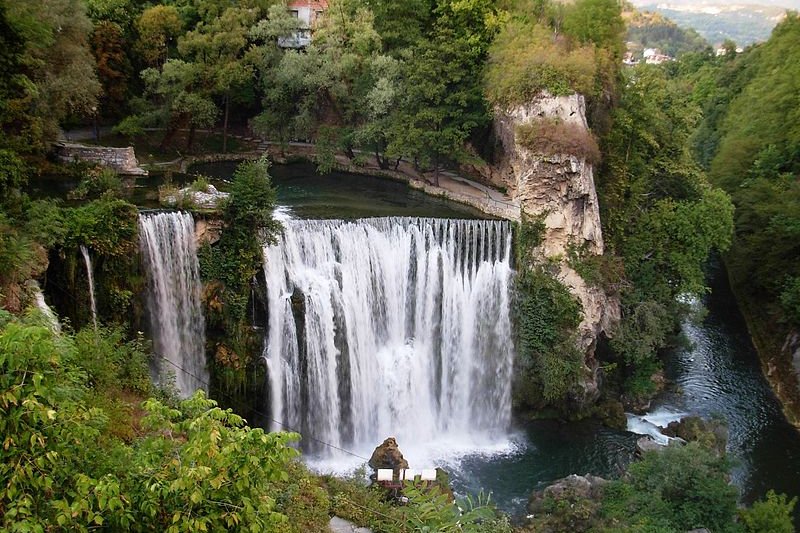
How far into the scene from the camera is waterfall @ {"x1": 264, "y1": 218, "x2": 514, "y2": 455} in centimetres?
1836

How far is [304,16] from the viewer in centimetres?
3078

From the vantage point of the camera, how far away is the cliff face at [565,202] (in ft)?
69.4

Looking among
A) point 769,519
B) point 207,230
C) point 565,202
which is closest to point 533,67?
point 565,202

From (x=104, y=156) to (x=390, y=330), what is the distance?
35.1 ft

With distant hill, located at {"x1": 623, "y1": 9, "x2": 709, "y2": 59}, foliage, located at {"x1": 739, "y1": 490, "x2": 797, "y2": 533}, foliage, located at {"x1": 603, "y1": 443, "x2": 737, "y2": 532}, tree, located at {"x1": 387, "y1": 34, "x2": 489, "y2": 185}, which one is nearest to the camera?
foliage, located at {"x1": 739, "y1": 490, "x2": 797, "y2": 533}

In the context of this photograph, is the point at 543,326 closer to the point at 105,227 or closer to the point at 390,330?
the point at 390,330

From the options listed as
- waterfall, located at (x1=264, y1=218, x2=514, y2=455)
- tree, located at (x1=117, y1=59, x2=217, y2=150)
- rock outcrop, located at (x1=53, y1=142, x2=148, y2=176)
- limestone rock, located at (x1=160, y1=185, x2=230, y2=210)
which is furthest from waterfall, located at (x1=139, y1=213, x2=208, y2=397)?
tree, located at (x1=117, y1=59, x2=217, y2=150)

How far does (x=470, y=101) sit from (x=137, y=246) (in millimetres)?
14252

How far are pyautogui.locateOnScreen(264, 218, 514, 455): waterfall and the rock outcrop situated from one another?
643 cm

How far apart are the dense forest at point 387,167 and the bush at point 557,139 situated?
0.07m

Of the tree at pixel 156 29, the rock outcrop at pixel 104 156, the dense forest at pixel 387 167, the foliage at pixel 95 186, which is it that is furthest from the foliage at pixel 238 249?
the tree at pixel 156 29

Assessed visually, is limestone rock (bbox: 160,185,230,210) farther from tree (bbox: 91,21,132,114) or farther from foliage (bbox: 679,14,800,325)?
foliage (bbox: 679,14,800,325)

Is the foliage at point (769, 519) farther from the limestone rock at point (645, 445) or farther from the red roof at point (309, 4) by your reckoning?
the red roof at point (309, 4)

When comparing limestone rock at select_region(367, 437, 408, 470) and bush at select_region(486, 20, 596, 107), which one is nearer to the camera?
limestone rock at select_region(367, 437, 408, 470)
